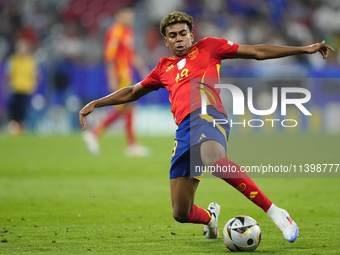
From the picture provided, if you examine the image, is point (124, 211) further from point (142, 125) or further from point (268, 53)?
point (142, 125)

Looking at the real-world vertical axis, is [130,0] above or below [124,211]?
above

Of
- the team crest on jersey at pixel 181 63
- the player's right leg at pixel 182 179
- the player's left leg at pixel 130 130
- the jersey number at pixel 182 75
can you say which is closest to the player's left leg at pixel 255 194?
the player's right leg at pixel 182 179

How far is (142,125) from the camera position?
58.6 ft

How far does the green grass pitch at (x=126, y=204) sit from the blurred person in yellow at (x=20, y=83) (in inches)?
181

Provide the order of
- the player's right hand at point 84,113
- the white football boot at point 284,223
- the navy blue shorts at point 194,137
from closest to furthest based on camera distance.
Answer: the white football boot at point 284,223 → the navy blue shorts at point 194,137 → the player's right hand at point 84,113

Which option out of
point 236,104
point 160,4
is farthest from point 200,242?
point 160,4

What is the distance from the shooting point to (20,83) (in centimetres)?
1694

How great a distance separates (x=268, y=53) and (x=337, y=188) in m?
3.92

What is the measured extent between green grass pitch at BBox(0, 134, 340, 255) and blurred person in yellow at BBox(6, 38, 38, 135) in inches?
181

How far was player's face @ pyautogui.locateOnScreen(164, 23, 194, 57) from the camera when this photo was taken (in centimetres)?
459

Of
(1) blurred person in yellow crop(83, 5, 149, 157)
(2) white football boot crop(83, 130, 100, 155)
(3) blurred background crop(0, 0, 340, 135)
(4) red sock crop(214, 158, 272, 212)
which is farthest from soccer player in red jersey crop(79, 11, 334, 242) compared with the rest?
(3) blurred background crop(0, 0, 340, 135)

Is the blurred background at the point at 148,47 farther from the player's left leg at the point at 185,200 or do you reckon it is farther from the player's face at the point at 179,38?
the player's left leg at the point at 185,200

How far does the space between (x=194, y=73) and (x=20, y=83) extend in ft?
44.7

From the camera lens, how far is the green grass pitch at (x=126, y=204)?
427 centimetres
